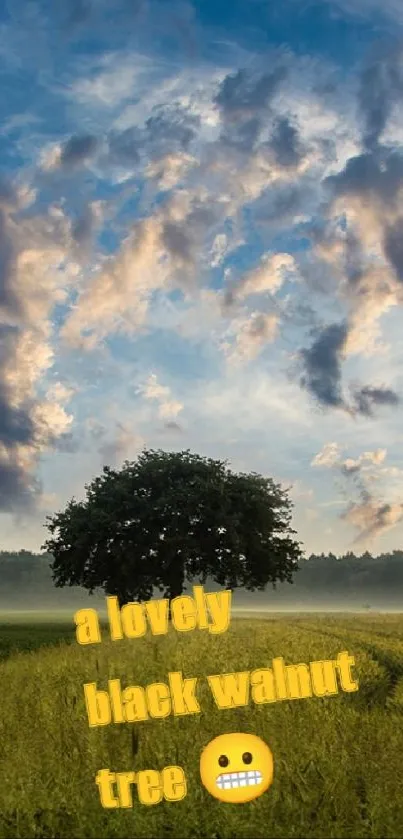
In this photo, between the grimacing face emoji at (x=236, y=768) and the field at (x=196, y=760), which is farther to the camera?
the field at (x=196, y=760)

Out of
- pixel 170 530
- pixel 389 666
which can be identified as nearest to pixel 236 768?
pixel 389 666

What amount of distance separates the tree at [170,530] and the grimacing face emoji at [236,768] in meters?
43.0

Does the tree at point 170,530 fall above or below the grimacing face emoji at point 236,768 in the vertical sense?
above

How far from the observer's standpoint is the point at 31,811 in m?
9.44

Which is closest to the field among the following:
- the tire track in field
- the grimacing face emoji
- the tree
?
the tire track in field

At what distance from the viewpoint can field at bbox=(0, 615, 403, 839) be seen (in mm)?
9117

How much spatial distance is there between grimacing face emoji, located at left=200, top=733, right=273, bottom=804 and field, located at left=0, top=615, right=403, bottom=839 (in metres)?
0.65

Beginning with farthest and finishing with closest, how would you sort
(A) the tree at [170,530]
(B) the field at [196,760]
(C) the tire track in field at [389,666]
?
(A) the tree at [170,530]
(C) the tire track in field at [389,666]
(B) the field at [196,760]

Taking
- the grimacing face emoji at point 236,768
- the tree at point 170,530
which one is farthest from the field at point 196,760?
the tree at point 170,530

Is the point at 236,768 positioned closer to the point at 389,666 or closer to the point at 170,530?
the point at 389,666

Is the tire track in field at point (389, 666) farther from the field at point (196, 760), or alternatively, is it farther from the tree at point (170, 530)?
the tree at point (170, 530)

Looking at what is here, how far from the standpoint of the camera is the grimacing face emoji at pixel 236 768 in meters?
8.23

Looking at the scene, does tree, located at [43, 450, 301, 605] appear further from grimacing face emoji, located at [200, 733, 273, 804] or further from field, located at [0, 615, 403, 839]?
grimacing face emoji, located at [200, 733, 273, 804]

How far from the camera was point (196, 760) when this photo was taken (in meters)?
11.1
